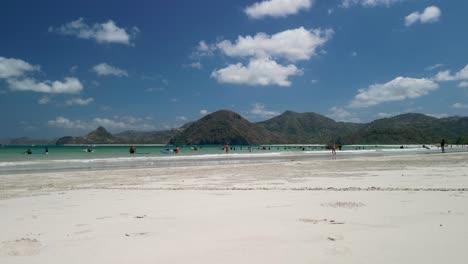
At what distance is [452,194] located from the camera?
32.5ft

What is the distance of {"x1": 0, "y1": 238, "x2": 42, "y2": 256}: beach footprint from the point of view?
5078mm

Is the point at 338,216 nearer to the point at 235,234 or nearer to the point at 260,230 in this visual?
the point at 260,230

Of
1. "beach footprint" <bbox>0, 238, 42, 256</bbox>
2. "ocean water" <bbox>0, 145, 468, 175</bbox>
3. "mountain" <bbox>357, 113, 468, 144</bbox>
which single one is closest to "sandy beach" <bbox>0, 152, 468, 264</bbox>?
"beach footprint" <bbox>0, 238, 42, 256</bbox>

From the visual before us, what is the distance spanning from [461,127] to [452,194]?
212 metres

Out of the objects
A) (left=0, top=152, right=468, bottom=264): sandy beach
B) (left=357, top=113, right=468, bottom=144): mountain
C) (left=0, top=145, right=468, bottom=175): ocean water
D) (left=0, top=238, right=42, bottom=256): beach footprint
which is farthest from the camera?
(left=357, top=113, right=468, bottom=144): mountain

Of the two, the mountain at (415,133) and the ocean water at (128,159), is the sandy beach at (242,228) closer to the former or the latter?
the ocean water at (128,159)

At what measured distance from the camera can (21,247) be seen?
538cm

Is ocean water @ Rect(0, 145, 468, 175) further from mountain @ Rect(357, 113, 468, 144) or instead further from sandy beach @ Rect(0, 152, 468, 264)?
mountain @ Rect(357, 113, 468, 144)

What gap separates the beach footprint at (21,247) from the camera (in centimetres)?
508

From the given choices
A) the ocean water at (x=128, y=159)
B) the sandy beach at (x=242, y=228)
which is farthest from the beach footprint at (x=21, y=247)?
the ocean water at (x=128, y=159)

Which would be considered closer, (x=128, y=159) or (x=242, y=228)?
(x=242, y=228)

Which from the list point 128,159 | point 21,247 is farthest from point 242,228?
point 128,159

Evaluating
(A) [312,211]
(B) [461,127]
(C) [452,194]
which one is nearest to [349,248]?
(A) [312,211]

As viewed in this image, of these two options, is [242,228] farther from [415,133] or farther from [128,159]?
[415,133]
